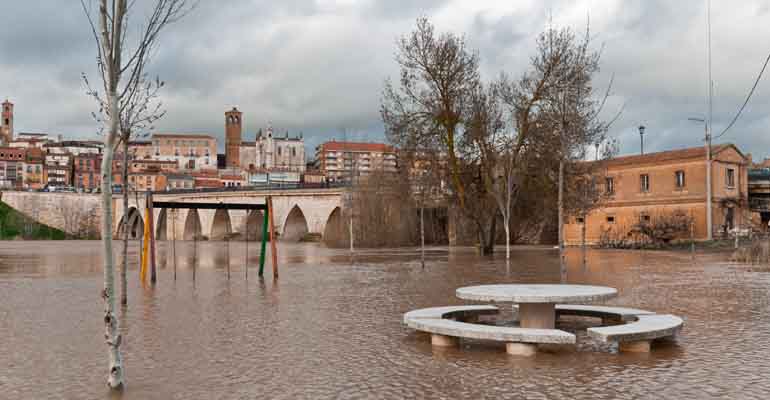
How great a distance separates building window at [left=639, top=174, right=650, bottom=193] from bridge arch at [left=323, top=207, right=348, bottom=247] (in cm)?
2075

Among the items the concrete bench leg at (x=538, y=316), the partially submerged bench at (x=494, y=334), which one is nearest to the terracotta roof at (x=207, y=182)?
the concrete bench leg at (x=538, y=316)

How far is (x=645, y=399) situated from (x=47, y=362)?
629 centimetres

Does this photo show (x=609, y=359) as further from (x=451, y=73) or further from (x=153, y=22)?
(x=451, y=73)

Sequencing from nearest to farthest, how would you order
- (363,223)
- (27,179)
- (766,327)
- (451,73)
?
(766,327)
(451,73)
(363,223)
(27,179)

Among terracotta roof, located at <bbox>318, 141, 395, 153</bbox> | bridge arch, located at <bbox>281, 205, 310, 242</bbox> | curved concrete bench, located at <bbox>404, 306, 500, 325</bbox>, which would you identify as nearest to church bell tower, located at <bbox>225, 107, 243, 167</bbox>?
terracotta roof, located at <bbox>318, 141, 395, 153</bbox>

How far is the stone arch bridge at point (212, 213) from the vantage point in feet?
221

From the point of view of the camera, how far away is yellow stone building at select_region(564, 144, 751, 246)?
43.5m

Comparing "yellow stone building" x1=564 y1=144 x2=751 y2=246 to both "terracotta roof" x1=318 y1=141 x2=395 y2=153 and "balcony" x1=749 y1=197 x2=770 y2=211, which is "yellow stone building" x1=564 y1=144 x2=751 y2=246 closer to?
"balcony" x1=749 y1=197 x2=770 y2=211

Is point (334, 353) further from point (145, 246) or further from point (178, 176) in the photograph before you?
point (178, 176)

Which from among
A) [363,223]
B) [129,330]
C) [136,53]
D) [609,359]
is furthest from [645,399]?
[363,223]

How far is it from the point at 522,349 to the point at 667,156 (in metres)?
41.8

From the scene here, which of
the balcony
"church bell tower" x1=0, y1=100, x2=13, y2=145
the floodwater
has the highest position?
"church bell tower" x1=0, y1=100, x2=13, y2=145

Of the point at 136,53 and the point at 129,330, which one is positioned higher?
the point at 136,53

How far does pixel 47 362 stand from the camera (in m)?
7.84
